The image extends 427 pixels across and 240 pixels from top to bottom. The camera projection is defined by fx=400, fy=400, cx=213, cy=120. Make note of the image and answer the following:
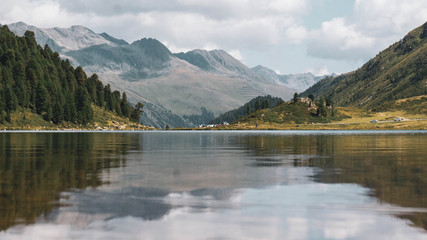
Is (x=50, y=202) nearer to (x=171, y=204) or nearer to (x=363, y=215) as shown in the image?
(x=171, y=204)

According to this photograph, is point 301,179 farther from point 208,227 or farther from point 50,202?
point 50,202

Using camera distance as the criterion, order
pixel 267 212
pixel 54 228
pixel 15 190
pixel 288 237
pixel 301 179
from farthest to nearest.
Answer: pixel 301 179 < pixel 15 190 < pixel 267 212 < pixel 54 228 < pixel 288 237

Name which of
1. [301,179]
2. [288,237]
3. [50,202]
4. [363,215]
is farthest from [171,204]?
[301,179]

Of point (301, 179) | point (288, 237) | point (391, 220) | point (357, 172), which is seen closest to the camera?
point (288, 237)

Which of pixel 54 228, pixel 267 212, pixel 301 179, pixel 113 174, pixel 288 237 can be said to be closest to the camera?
pixel 288 237

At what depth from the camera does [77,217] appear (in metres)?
18.8

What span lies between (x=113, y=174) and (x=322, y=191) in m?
17.9

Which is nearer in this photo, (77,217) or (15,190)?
(77,217)

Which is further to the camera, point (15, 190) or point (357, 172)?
point (357, 172)

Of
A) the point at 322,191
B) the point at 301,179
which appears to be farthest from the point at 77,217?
the point at 301,179

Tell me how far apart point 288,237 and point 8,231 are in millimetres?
11380

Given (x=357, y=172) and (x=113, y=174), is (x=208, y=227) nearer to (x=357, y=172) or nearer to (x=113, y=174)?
(x=113, y=174)

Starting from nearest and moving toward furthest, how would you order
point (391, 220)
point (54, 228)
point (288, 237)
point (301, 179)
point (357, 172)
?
point (288, 237), point (54, 228), point (391, 220), point (301, 179), point (357, 172)

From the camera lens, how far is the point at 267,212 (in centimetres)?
2027
